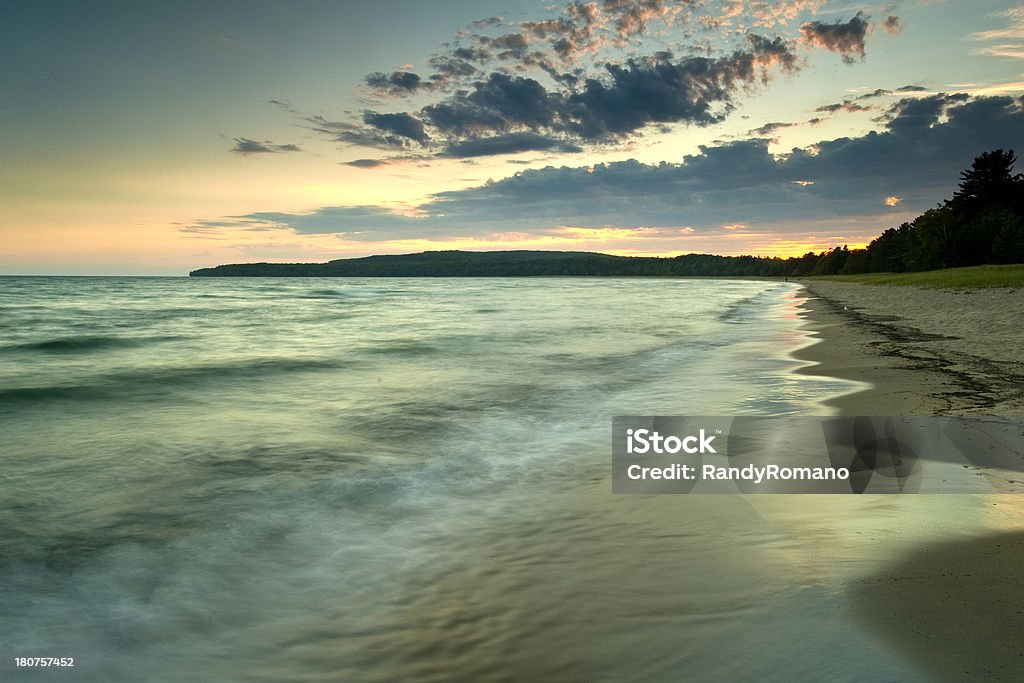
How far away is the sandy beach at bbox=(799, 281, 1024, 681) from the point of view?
3074mm

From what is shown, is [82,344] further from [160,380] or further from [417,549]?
[417,549]

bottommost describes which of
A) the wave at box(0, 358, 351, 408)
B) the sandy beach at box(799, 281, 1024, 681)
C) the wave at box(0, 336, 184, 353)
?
the wave at box(0, 358, 351, 408)

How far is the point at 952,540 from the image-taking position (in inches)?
169

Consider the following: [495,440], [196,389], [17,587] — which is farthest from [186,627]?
[196,389]

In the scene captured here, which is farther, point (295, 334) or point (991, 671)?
point (295, 334)

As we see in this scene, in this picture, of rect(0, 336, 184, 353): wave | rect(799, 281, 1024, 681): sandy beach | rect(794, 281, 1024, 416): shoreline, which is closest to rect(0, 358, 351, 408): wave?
rect(0, 336, 184, 353): wave

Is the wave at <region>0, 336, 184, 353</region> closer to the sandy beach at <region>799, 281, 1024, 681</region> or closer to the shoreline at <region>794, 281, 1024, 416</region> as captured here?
the shoreline at <region>794, 281, 1024, 416</region>

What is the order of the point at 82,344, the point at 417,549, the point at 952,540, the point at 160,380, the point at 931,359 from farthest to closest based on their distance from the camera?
the point at 82,344
the point at 160,380
the point at 931,359
the point at 417,549
the point at 952,540

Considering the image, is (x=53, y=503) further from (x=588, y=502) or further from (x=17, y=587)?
(x=588, y=502)

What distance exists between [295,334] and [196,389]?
14.0 m

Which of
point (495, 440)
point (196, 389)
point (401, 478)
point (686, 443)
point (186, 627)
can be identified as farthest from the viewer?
point (196, 389)

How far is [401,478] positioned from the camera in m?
6.98

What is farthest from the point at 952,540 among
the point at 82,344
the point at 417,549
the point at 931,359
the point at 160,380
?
the point at 82,344

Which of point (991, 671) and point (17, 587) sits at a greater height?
point (991, 671)
